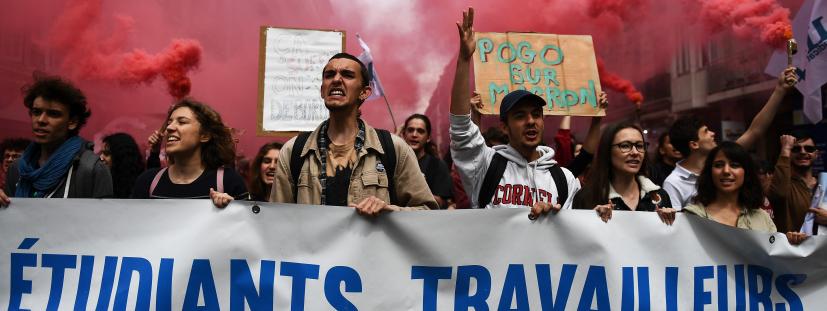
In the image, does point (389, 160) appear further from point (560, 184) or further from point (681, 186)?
point (681, 186)

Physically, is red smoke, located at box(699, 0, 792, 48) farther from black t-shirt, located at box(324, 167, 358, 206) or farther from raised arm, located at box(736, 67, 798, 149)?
black t-shirt, located at box(324, 167, 358, 206)

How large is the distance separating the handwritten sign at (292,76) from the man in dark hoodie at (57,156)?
1.72 metres

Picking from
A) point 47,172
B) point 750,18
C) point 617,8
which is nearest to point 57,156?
point 47,172

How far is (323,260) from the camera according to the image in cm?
300

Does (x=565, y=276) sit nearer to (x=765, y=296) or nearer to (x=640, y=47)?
(x=765, y=296)

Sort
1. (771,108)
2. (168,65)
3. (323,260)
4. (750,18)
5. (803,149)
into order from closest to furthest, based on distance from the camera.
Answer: (323,260)
(771,108)
(803,149)
(750,18)
(168,65)

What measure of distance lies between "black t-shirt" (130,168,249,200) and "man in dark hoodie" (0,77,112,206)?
19 centimetres

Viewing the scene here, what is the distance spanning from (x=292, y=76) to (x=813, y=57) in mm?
3791

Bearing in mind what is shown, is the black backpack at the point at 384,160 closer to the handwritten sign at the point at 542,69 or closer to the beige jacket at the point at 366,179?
the beige jacket at the point at 366,179

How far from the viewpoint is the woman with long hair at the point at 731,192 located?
359cm

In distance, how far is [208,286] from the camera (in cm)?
296

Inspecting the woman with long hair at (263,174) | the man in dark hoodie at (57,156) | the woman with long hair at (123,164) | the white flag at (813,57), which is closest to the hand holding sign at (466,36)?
the man in dark hoodie at (57,156)

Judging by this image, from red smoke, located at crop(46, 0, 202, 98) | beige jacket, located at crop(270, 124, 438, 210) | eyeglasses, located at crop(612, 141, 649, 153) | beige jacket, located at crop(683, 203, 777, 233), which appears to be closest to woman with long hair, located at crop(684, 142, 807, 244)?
beige jacket, located at crop(683, 203, 777, 233)

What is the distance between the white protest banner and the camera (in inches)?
117
